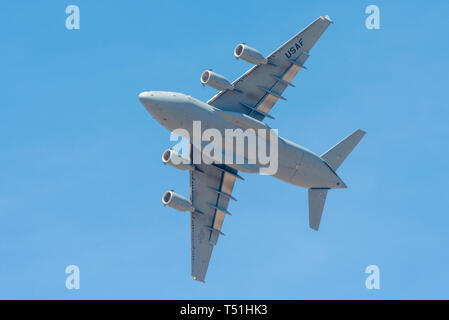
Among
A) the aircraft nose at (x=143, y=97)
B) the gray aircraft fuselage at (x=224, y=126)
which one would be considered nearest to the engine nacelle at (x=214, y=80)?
the gray aircraft fuselage at (x=224, y=126)

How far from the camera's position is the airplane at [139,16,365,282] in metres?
68.5

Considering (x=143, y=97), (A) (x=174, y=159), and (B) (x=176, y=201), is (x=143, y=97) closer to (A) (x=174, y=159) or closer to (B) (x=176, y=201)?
(A) (x=174, y=159)

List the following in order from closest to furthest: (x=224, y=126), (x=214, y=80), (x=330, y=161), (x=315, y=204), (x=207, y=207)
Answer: (x=224, y=126) < (x=214, y=80) < (x=330, y=161) < (x=315, y=204) < (x=207, y=207)

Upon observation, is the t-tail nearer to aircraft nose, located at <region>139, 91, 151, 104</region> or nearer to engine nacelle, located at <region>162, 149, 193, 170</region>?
engine nacelle, located at <region>162, 149, 193, 170</region>

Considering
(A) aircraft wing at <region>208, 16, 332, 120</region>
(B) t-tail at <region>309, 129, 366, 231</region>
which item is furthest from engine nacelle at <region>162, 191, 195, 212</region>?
(B) t-tail at <region>309, 129, 366, 231</region>

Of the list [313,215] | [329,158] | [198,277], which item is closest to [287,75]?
[329,158]

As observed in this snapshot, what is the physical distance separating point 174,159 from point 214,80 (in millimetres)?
8193

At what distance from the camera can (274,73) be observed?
72.6m

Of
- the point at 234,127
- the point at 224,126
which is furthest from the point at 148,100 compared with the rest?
the point at 234,127

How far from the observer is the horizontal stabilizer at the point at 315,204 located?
73750mm

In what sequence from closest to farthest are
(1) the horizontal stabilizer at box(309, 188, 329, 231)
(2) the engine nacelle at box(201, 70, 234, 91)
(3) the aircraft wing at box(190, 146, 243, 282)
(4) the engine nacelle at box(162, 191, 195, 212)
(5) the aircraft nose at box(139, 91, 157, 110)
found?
(5) the aircraft nose at box(139, 91, 157, 110), (2) the engine nacelle at box(201, 70, 234, 91), (1) the horizontal stabilizer at box(309, 188, 329, 231), (4) the engine nacelle at box(162, 191, 195, 212), (3) the aircraft wing at box(190, 146, 243, 282)

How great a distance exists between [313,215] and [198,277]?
12526mm

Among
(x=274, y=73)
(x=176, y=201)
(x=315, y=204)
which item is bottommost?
(x=315, y=204)

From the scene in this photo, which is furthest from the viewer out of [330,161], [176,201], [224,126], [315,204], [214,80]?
[176,201]
